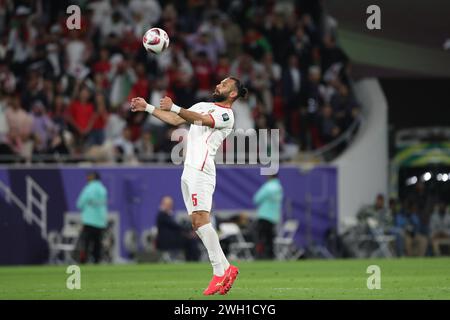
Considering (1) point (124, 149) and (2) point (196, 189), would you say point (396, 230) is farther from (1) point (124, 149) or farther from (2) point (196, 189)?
(2) point (196, 189)

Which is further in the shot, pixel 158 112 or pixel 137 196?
pixel 137 196

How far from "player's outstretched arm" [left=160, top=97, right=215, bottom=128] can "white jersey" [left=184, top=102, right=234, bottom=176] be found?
15 cm

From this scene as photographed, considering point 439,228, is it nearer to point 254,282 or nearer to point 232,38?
point 232,38

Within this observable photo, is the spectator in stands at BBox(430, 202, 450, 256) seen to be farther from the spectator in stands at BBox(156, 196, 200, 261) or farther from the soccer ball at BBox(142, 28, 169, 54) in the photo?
the soccer ball at BBox(142, 28, 169, 54)

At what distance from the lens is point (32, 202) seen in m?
29.9

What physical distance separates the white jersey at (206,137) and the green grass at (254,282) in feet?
5.75

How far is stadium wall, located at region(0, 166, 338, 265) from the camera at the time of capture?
97.7 feet

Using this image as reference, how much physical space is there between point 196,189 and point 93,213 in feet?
41.2

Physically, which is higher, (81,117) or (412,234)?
(81,117)

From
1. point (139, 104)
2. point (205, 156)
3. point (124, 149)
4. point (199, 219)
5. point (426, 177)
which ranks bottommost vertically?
point (199, 219)

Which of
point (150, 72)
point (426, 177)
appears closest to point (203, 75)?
point (150, 72)

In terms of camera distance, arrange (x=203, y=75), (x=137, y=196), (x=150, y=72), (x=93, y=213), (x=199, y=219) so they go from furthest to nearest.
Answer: (x=150, y=72) < (x=203, y=75) < (x=137, y=196) < (x=93, y=213) < (x=199, y=219)

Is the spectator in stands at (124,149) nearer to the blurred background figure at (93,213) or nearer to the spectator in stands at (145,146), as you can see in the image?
the spectator in stands at (145,146)

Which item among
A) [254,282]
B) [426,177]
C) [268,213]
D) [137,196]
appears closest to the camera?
[254,282]
